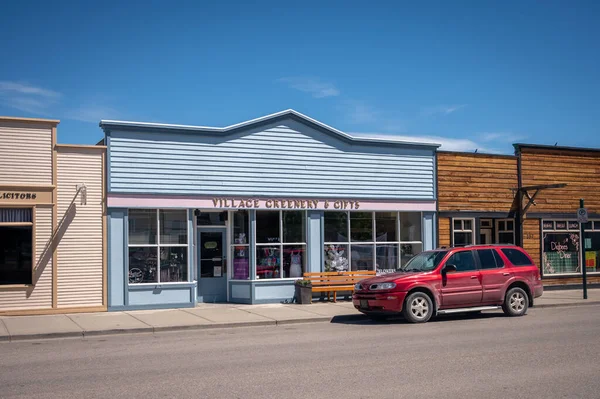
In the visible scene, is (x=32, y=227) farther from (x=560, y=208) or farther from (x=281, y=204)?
(x=560, y=208)

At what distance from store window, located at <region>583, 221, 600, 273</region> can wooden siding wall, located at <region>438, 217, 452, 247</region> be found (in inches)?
231

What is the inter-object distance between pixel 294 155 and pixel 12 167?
781cm

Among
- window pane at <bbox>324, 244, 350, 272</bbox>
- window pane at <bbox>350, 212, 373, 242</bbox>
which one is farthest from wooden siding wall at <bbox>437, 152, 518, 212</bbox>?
window pane at <bbox>324, 244, 350, 272</bbox>

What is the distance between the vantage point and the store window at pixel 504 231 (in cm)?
2355

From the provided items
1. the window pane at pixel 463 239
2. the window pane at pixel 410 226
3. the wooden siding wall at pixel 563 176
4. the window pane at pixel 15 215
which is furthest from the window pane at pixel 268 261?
the wooden siding wall at pixel 563 176

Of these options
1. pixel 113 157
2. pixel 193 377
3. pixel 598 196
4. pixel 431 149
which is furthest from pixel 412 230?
pixel 193 377

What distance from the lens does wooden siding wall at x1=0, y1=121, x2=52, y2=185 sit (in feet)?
54.3

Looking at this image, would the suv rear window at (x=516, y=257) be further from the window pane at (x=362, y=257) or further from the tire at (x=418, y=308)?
the window pane at (x=362, y=257)

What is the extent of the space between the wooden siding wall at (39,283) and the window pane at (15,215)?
0.82 feet

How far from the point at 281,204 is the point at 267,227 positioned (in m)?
0.80

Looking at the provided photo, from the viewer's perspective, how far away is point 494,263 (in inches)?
637

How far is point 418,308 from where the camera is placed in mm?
15102

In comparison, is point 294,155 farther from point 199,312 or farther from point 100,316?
point 100,316

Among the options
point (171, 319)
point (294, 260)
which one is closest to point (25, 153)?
point (171, 319)
